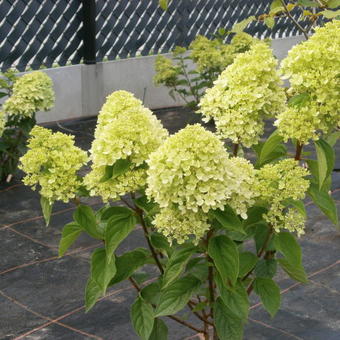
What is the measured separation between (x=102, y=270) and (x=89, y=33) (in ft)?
14.4

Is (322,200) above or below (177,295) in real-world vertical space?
above

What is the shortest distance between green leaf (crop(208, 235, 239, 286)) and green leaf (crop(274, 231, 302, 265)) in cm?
16

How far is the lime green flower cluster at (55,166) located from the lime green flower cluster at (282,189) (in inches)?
17.8

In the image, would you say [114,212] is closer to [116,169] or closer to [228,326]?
[116,169]

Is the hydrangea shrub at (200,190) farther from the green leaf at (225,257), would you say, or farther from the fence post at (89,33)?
the fence post at (89,33)

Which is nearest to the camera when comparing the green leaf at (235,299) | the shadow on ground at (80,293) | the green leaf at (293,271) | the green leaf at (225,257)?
the green leaf at (225,257)

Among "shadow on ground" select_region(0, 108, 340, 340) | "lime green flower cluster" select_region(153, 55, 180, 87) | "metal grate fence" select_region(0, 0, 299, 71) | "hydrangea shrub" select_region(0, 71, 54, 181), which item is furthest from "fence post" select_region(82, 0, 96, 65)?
"shadow on ground" select_region(0, 108, 340, 340)

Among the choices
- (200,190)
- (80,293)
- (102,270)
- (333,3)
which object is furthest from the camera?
(80,293)

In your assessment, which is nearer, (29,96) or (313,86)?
(313,86)

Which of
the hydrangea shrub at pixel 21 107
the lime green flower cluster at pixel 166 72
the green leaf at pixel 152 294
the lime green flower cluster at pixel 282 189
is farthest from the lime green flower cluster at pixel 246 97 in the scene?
the lime green flower cluster at pixel 166 72

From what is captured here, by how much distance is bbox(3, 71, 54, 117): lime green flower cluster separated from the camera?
4.23 metres

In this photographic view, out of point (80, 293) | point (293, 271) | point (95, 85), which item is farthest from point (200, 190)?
point (95, 85)

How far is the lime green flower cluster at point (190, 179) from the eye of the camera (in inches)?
63.1

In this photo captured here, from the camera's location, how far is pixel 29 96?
13.8ft
